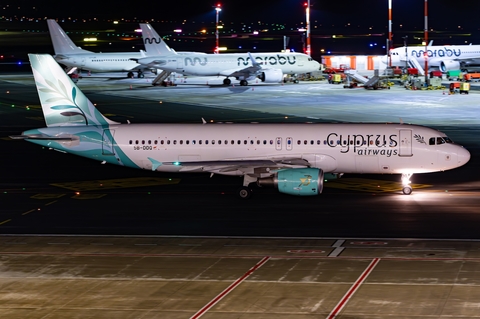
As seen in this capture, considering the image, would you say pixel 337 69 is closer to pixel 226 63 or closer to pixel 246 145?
pixel 226 63

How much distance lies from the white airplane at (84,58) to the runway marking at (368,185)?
81.4 meters

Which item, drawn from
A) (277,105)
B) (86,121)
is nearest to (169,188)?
(86,121)

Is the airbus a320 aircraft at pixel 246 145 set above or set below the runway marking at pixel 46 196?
above

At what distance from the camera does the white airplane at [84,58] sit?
127 m

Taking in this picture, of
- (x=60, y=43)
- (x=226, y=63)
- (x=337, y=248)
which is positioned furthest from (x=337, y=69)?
(x=337, y=248)

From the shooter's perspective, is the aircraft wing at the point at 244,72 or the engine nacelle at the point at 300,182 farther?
the aircraft wing at the point at 244,72

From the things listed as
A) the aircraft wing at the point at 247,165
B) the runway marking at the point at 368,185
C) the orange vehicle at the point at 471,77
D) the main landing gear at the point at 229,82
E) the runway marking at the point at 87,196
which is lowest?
the runway marking at the point at 368,185

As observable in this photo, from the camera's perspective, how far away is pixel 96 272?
28.9m

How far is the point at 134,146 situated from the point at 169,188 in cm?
316

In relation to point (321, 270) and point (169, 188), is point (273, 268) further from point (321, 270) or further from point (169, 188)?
point (169, 188)

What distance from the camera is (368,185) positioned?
147 ft

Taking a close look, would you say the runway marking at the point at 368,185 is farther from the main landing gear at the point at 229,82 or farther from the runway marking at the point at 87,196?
the main landing gear at the point at 229,82

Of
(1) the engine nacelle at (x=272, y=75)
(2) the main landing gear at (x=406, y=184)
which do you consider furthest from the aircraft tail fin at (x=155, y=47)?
(2) the main landing gear at (x=406, y=184)

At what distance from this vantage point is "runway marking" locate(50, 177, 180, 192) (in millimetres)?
45350
